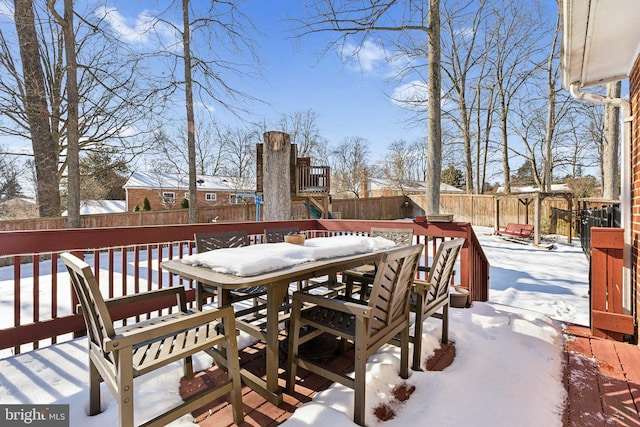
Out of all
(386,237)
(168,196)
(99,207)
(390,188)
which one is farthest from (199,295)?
(390,188)

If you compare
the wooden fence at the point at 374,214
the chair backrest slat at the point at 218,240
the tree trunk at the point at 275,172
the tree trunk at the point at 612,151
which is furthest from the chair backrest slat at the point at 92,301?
the tree trunk at the point at 612,151

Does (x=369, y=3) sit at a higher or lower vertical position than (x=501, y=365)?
higher

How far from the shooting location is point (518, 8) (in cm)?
1136

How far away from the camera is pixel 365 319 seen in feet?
5.93

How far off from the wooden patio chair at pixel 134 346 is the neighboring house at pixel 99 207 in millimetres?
18286

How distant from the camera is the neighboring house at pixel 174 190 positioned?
1934cm

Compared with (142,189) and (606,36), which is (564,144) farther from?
(142,189)

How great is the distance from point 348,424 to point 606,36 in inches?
139

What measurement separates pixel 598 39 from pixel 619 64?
74cm

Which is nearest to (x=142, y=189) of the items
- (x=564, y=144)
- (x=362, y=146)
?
(x=362, y=146)

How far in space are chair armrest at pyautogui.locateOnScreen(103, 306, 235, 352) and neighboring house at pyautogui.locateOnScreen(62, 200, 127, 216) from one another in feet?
61.1

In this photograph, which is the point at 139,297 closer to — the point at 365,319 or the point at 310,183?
the point at 365,319

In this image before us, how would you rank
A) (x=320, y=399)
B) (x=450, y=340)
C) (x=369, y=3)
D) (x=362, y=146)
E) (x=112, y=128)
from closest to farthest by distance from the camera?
(x=320, y=399) → (x=450, y=340) → (x=369, y=3) → (x=112, y=128) → (x=362, y=146)

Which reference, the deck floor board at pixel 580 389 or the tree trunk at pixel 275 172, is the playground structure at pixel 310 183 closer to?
the tree trunk at pixel 275 172
